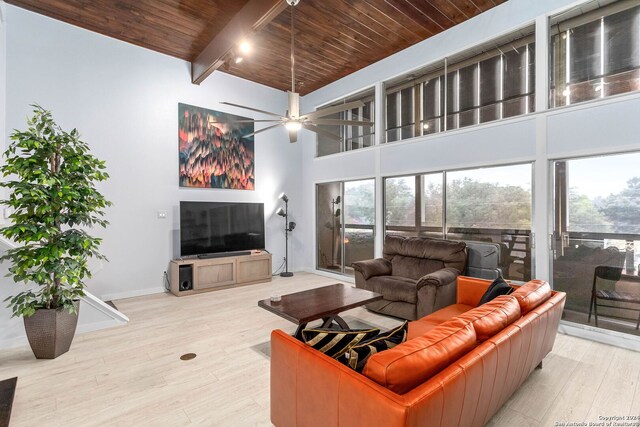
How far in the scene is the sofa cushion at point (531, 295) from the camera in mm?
2096

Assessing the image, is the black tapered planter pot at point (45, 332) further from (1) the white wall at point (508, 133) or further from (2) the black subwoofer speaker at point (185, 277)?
(1) the white wall at point (508, 133)

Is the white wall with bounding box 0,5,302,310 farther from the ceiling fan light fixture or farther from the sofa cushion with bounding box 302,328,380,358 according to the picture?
the sofa cushion with bounding box 302,328,380,358

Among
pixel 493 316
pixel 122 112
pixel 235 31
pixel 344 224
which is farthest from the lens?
pixel 344 224

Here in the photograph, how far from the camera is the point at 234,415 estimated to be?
6.81ft

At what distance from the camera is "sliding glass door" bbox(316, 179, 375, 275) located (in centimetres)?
581

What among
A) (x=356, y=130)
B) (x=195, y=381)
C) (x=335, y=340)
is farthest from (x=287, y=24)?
(x=195, y=381)

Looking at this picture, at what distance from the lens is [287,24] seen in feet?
14.1

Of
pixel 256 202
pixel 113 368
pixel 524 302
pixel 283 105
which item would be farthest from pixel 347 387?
pixel 283 105

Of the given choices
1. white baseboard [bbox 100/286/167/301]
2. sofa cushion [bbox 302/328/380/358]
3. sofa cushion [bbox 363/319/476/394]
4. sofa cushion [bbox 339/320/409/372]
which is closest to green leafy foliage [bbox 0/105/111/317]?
white baseboard [bbox 100/286/167/301]

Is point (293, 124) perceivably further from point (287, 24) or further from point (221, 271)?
point (221, 271)

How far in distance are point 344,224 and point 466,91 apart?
3.16m

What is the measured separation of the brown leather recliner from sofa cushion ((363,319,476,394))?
200 centimetres

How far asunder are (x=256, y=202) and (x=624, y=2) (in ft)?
19.0

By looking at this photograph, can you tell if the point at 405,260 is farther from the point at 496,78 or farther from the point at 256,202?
the point at 256,202
